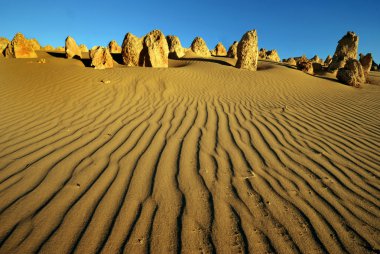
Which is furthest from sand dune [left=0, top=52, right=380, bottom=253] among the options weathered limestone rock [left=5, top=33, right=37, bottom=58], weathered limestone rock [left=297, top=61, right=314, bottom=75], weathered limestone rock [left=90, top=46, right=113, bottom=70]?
weathered limestone rock [left=297, top=61, right=314, bottom=75]

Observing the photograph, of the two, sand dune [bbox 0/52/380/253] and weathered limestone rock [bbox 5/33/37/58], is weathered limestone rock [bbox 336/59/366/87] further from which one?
weathered limestone rock [bbox 5/33/37/58]

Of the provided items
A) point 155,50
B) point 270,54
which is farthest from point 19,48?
point 270,54

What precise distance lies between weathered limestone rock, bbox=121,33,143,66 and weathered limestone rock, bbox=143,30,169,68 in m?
0.39

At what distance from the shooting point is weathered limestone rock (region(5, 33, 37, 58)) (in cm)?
1089

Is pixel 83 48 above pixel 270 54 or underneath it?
underneath

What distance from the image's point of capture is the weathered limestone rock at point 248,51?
11.9 m

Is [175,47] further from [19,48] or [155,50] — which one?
[19,48]

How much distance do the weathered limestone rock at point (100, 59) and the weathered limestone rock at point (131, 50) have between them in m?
1.35

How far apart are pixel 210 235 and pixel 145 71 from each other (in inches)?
309

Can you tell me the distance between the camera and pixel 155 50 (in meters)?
10.4

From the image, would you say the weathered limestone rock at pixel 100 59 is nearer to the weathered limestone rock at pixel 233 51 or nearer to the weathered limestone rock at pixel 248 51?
the weathered limestone rock at pixel 248 51

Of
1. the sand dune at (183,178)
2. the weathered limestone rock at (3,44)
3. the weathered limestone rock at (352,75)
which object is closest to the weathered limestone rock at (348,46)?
Result: the weathered limestone rock at (352,75)

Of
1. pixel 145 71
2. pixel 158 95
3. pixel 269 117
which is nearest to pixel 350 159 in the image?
pixel 269 117

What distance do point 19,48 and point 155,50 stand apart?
6.40m
